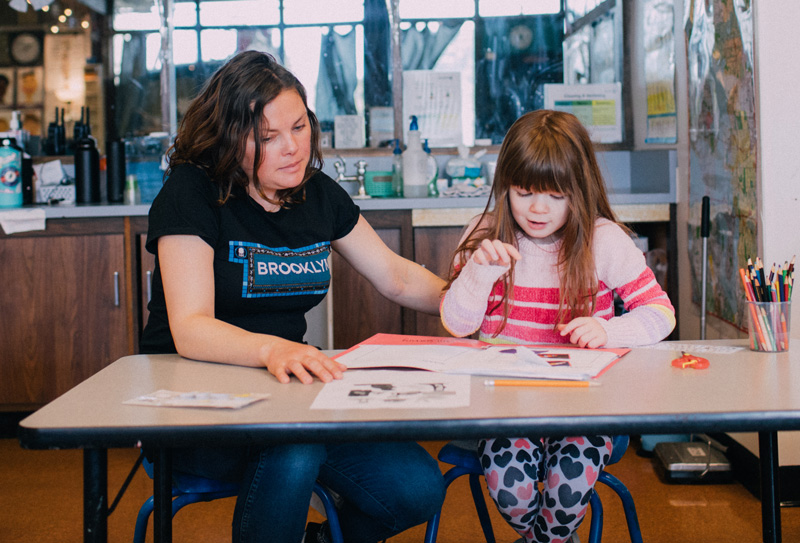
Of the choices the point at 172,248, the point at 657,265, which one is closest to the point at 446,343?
the point at 172,248

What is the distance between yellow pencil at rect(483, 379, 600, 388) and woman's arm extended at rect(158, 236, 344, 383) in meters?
0.21

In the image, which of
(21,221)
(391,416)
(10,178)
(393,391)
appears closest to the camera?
(391,416)

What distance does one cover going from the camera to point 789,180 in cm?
214

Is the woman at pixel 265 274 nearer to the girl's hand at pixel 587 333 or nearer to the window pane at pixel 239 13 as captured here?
the girl's hand at pixel 587 333

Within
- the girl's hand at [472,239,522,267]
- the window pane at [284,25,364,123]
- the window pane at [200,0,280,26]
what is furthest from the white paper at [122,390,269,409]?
the window pane at [200,0,280,26]

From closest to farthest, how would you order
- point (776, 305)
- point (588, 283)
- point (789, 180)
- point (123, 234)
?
point (776, 305) < point (588, 283) < point (789, 180) < point (123, 234)

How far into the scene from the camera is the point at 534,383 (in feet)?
3.37

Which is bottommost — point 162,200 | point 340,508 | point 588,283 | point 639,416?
point 340,508

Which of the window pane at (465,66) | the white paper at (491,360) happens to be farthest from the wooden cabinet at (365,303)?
the white paper at (491,360)

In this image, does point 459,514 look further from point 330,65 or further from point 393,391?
point 330,65

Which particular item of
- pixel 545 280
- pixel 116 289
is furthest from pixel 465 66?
pixel 545 280

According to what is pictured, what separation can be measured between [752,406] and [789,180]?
1.45 m

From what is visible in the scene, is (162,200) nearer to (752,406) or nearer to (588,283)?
(588,283)

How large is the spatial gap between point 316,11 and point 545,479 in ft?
9.90
